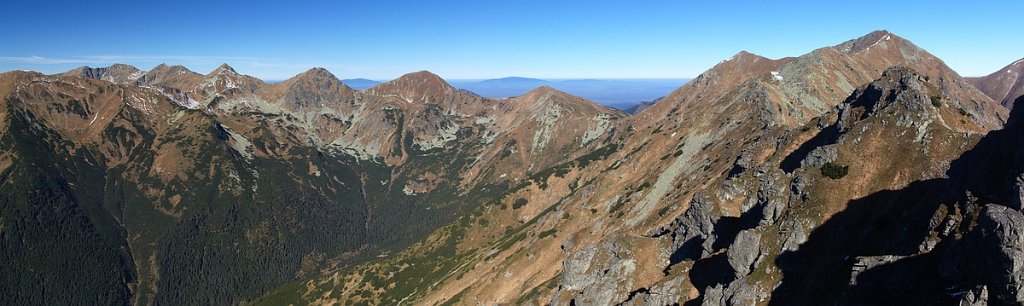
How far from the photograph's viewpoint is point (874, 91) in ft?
268

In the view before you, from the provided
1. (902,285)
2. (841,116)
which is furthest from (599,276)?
(902,285)

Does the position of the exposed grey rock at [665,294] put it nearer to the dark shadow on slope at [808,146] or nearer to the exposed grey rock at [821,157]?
the exposed grey rock at [821,157]

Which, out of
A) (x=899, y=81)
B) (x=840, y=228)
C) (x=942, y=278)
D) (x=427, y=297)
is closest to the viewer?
(x=942, y=278)

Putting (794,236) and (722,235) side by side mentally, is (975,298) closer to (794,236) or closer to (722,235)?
(794,236)

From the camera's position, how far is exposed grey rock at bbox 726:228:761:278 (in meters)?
56.3

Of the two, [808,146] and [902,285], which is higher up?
[808,146]

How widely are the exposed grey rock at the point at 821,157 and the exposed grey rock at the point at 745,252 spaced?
1529cm

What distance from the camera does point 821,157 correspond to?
218 feet

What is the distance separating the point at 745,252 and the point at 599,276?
28.5 m

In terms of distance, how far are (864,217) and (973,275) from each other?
22.6 m

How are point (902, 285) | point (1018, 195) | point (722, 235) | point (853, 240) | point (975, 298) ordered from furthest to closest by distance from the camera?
point (722, 235)
point (853, 240)
point (902, 285)
point (1018, 195)
point (975, 298)

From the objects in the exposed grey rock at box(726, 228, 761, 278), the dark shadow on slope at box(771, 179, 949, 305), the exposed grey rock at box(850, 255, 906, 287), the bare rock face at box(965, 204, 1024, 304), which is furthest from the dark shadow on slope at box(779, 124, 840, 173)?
the bare rock face at box(965, 204, 1024, 304)

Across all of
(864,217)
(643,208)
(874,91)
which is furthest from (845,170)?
(643,208)

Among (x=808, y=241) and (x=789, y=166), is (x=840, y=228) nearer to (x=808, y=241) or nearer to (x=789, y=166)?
(x=808, y=241)
